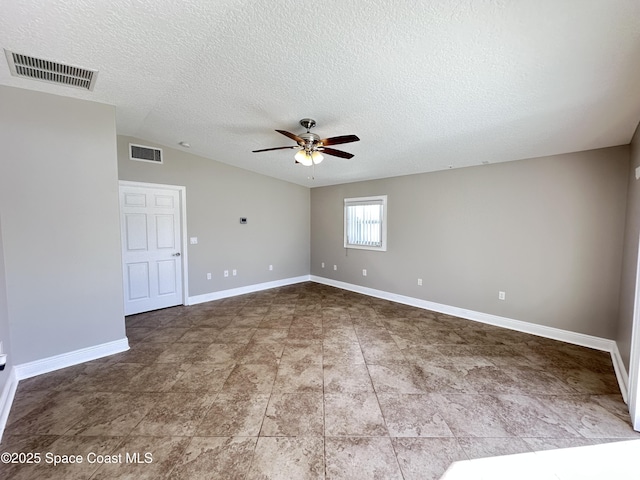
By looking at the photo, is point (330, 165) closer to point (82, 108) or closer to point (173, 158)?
point (173, 158)

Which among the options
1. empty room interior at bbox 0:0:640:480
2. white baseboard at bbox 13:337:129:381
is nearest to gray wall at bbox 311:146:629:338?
empty room interior at bbox 0:0:640:480

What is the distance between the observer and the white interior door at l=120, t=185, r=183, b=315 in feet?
12.7

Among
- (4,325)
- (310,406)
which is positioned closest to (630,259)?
(310,406)

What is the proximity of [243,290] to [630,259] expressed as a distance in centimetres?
539

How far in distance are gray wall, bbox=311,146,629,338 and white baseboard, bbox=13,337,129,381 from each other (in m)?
4.13

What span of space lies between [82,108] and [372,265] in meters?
4.69

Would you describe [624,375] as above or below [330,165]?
below

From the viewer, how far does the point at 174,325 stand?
3.60 meters

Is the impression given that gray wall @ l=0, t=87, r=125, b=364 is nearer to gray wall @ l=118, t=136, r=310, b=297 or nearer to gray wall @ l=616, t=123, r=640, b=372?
gray wall @ l=118, t=136, r=310, b=297

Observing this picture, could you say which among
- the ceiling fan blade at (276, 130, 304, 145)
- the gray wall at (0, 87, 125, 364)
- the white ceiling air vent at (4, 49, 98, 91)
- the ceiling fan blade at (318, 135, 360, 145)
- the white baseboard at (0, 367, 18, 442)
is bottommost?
the white baseboard at (0, 367, 18, 442)

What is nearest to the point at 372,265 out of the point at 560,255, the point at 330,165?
the point at 330,165

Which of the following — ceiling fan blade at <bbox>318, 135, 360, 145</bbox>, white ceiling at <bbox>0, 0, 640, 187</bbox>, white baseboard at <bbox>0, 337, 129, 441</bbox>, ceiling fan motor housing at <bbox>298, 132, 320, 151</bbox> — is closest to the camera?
white ceiling at <bbox>0, 0, 640, 187</bbox>

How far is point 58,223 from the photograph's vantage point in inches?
96.7

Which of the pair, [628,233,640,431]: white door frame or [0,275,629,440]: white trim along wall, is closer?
[628,233,640,431]: white door frame
